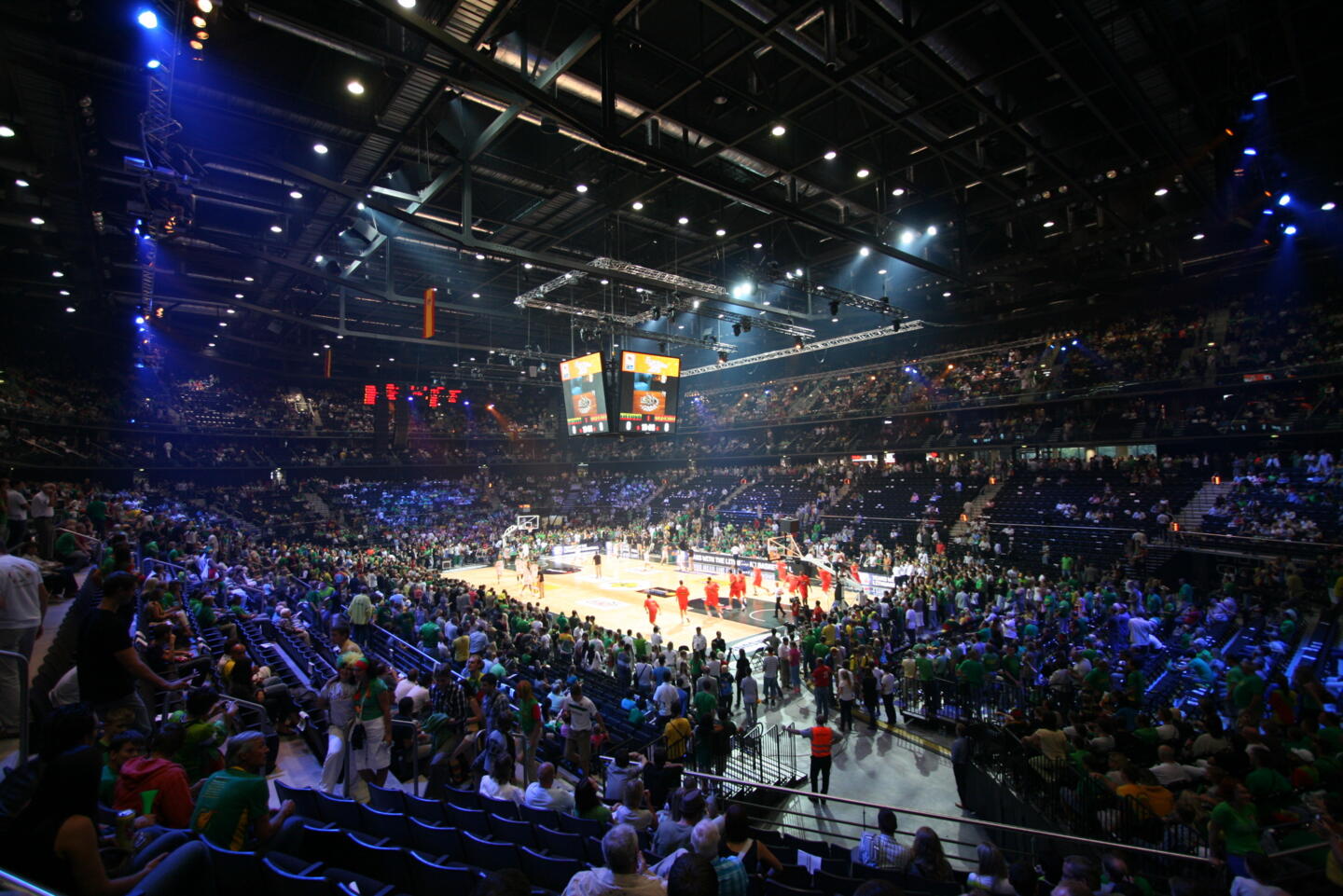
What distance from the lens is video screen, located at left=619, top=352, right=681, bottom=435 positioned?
56.9 ft

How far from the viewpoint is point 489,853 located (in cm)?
380

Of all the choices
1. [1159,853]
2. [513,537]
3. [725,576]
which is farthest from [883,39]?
[513,537]

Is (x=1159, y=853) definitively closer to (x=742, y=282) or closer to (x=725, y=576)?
(x=742, y=282)

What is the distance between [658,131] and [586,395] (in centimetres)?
914

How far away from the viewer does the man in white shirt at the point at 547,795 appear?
477 centimetres

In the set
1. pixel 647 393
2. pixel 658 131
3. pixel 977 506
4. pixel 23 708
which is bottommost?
pixel 23 708

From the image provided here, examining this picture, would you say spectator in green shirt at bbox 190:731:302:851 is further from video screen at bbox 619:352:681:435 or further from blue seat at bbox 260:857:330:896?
video screen at bbox 619:352:681:435

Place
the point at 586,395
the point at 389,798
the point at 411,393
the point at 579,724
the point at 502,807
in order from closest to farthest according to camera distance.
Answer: the point at 389,798 → the point at 502,807 → the point at 579,724 → the point at 586,395 → the point at 411,393

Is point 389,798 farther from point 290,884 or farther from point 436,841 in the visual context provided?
point 290,884

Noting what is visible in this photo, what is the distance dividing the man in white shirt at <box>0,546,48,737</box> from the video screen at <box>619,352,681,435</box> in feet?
44.5

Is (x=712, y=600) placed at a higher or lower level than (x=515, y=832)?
lower

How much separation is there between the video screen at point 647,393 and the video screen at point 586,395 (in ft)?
2.08

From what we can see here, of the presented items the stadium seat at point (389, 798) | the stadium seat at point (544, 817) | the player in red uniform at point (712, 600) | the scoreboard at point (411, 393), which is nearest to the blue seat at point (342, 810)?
the stadium seat at point (389, 798)

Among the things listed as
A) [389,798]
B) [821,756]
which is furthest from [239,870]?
[821,756]
